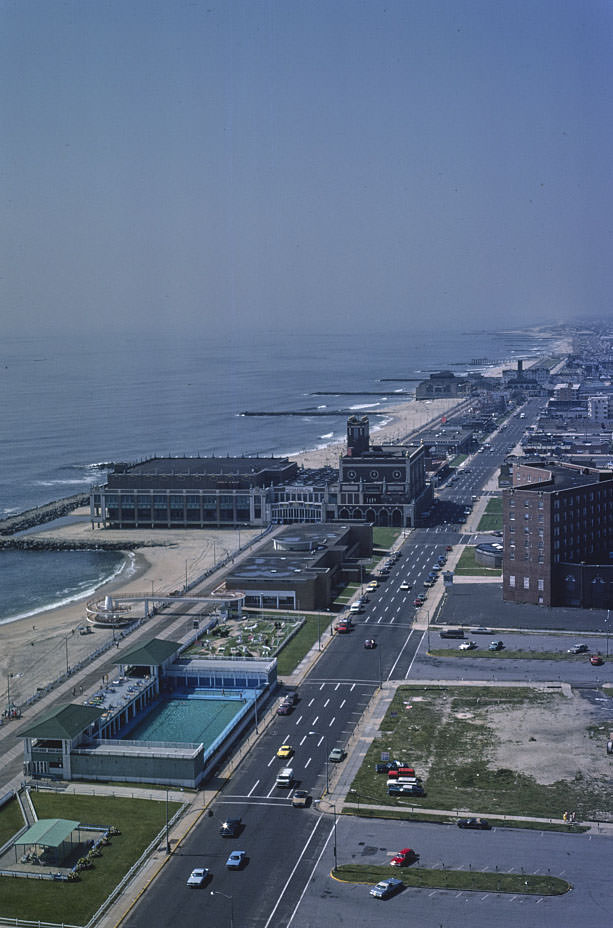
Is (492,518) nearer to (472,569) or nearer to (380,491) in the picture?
(380,491)

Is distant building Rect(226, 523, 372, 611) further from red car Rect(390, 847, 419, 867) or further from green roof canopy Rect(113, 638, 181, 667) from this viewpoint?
red car Rect(390, 847, 419, 867)

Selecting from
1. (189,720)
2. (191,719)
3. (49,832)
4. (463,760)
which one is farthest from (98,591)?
(49,832)

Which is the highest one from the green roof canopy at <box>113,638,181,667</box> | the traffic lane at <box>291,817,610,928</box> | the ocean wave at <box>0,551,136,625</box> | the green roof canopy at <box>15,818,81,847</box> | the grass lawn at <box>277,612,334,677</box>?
the green roof canopy at <box>113,638,181,667</box>

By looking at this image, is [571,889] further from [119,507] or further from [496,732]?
[119,507]

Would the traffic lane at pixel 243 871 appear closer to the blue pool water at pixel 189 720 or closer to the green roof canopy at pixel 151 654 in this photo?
the blue pool water at pixel 189 720

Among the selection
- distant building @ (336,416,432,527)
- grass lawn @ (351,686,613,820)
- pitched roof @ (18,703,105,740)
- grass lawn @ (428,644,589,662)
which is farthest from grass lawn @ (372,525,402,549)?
pitched roof @ (18,703,105,740)

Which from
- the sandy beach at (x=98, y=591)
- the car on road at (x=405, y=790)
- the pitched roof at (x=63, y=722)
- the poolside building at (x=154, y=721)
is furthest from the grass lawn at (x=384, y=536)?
the car on road at (x=405, y=790)
